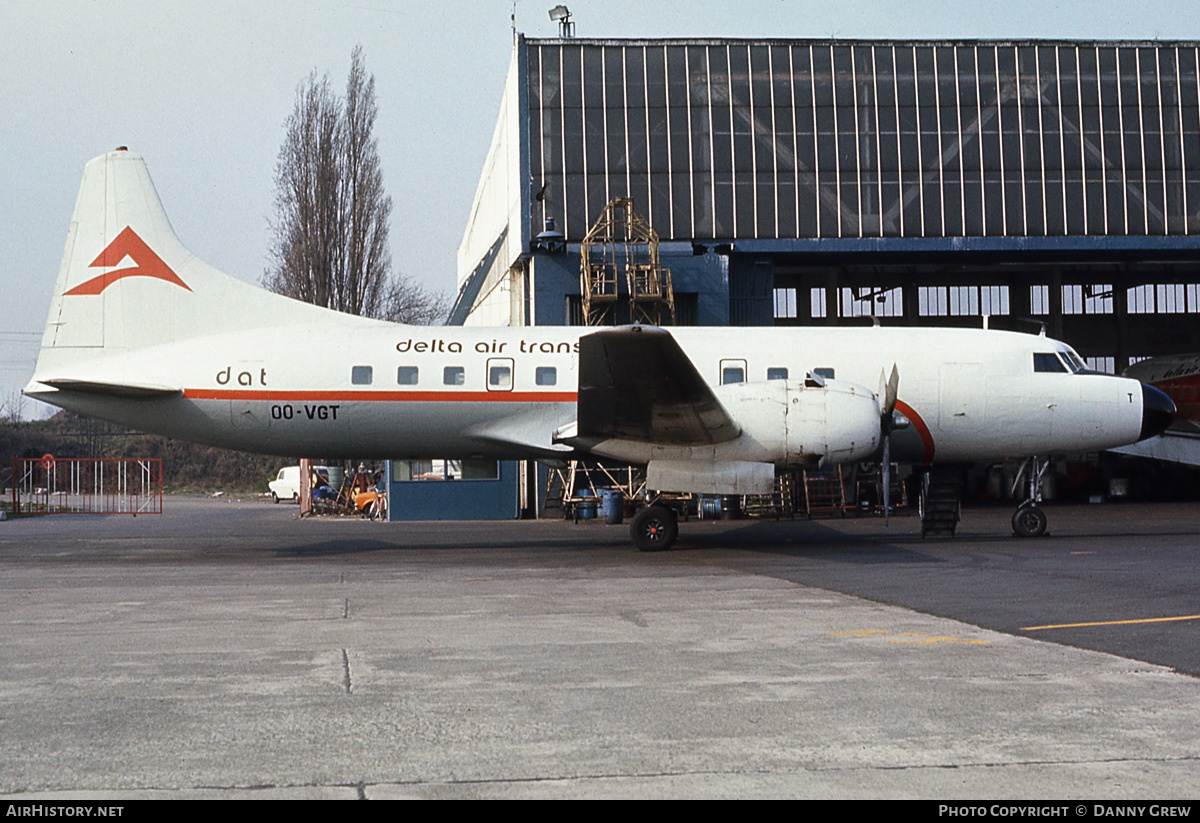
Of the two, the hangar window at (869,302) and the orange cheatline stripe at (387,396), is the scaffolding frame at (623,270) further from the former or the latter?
the hangar window at (869,302)

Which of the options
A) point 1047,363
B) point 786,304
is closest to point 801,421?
point 1047,363

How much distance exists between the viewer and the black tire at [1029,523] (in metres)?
20.1

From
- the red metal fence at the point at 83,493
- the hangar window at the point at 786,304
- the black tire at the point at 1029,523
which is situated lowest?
the black tire at the point at 1029,523

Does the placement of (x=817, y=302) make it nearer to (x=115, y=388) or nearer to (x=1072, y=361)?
(x=1072, y=361)

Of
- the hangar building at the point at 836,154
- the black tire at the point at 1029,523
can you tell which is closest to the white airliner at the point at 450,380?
the black tire at the point at 1029,523

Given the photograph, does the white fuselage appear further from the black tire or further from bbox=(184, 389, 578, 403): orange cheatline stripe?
Result: the black tire

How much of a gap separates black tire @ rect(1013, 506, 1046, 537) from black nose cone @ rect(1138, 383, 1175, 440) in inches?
94.6

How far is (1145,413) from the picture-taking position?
19.6 metres

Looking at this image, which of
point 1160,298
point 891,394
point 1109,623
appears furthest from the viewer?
point 1160,298

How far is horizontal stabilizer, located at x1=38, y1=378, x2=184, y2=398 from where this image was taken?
1755 centimetres

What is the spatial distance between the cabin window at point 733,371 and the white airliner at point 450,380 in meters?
0.03

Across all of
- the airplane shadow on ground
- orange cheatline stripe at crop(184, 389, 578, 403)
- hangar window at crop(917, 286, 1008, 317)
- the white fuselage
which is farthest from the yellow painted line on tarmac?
hangar window at crop(917, 286, 1008, 317)

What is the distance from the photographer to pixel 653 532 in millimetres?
18359

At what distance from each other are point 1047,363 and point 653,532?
8.16m
